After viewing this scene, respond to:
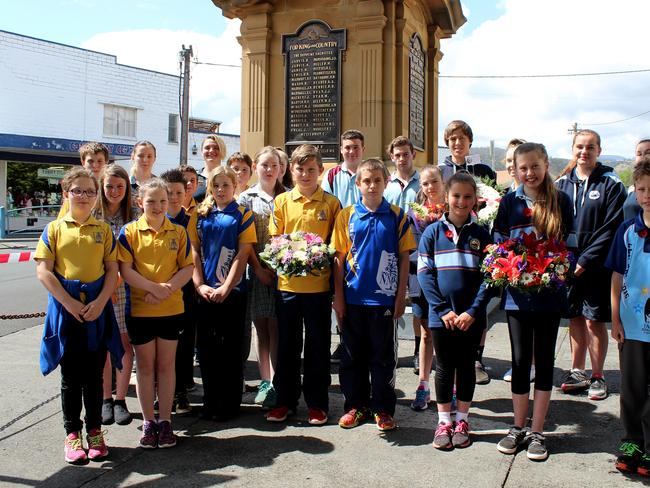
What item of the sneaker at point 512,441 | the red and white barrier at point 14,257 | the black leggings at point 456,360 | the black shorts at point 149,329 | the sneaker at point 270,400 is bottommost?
the sneaker at point 512,441

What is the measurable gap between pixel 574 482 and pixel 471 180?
1.91 meters

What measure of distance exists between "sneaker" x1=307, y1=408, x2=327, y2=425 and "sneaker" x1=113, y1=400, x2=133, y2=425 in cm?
127

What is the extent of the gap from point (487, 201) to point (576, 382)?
5.49 ft

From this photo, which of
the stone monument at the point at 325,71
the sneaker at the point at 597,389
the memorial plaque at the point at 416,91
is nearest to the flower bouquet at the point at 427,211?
the sneaker at the point at 597,389

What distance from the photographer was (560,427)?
4.30 meters

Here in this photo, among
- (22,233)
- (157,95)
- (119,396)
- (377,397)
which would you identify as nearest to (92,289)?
(119,396)

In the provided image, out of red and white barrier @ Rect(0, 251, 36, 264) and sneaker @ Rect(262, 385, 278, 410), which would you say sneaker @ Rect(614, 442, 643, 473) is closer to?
sneaker @ Rect(262, 385, 278, 410)

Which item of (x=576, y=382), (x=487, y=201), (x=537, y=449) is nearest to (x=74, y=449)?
(x=537, y=449)

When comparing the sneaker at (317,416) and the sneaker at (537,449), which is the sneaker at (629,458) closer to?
the sneaker at (537,449)

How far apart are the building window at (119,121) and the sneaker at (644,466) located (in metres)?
31.9

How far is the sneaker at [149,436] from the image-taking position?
398 cm

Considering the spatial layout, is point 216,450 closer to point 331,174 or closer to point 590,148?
point 331,174

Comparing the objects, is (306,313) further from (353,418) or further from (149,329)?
(149,329)

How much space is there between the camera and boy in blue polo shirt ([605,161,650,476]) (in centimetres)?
361
